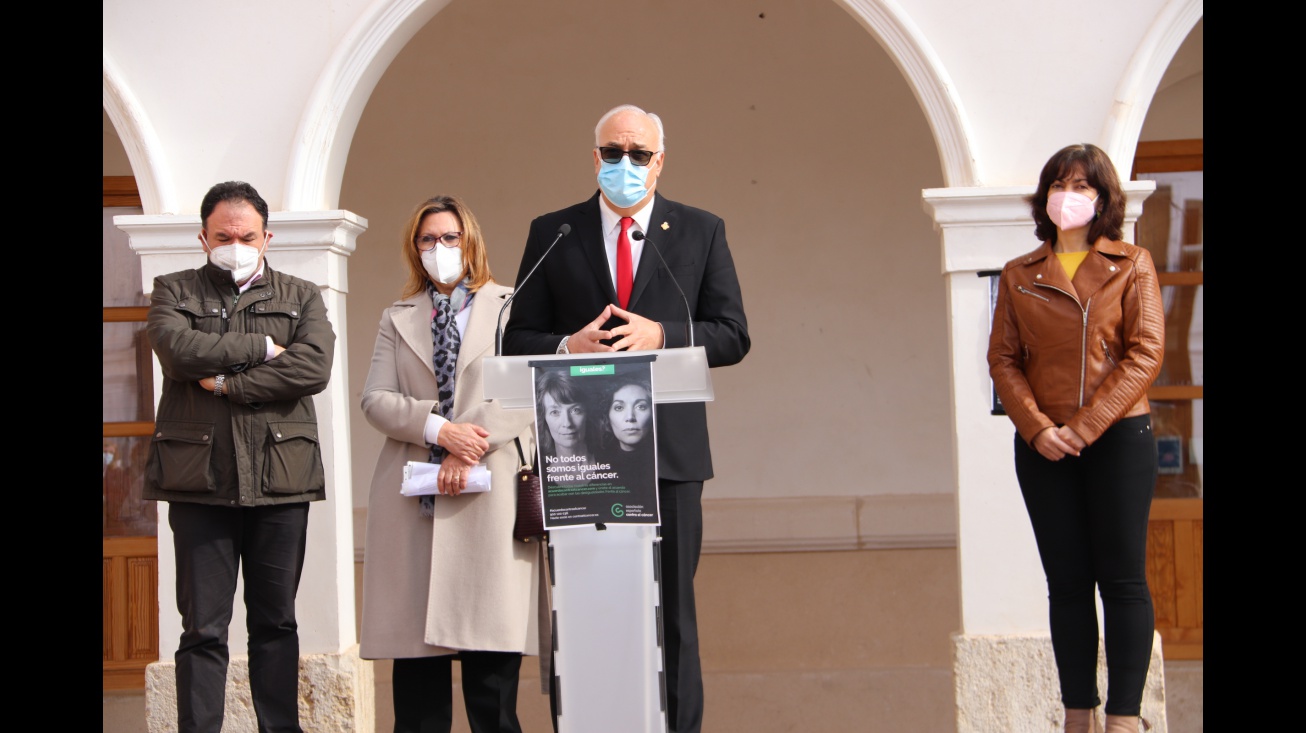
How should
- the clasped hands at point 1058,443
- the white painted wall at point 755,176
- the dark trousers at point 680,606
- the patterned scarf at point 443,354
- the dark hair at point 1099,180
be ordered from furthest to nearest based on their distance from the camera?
the white painted wall at point 755,176 < the patterned scarf at point 443,354 < the dark hair at point 1099,180 < the clasped hands at point 1058,443 < the dark trousers at point 680,606

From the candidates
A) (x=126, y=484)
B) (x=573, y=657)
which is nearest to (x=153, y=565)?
(x=126, y=484)

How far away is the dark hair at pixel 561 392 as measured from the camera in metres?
2.75

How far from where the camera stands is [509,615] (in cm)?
355

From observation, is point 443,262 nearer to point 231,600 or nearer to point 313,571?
point 231,600

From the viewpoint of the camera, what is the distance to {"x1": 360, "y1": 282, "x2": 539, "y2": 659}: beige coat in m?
3.55

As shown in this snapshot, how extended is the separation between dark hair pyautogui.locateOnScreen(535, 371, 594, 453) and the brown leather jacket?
1.34 meters

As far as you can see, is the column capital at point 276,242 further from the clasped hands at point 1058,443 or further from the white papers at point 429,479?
the clasped hands at point 1058,443

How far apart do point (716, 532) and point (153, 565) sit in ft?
8.65

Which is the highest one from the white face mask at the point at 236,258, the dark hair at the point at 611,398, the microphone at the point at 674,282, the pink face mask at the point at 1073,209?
the pink face mask at the point at 1073,209

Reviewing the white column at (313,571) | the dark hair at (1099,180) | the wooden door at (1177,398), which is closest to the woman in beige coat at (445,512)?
the white column at (313,571)

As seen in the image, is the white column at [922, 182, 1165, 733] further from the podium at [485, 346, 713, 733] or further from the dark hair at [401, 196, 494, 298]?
the podium at [485, 346, 713, 733]

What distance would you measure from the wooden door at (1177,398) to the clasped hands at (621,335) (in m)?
3.52

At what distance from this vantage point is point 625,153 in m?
3.24

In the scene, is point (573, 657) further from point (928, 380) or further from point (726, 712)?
point (928, 380)
